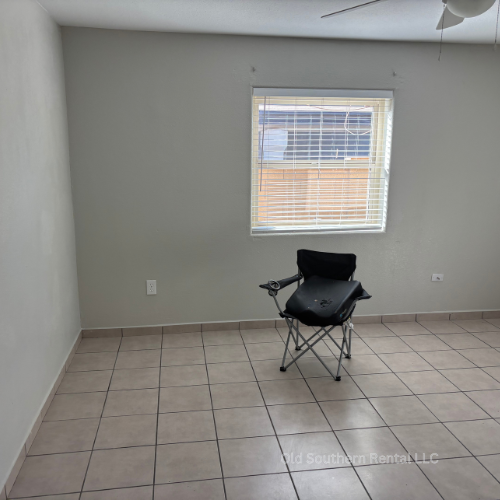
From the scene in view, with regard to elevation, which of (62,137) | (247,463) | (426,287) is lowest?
(247,463)

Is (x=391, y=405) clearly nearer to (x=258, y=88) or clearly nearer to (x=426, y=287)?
(x=426, y=287)

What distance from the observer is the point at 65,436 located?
262cm

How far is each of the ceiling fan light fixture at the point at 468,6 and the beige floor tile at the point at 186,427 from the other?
2508mm

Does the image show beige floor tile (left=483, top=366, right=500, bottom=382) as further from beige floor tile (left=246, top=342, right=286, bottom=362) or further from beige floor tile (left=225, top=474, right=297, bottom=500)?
beige floor tile (left=225, top=474, right=297, bottom=500)

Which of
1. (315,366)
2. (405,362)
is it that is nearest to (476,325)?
(405,362)

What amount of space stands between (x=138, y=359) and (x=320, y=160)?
231cm

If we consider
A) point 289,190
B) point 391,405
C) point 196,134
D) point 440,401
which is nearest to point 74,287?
point 196,134

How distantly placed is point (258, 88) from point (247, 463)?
2882 mm

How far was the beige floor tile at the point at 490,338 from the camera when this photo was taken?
3961 millimetres

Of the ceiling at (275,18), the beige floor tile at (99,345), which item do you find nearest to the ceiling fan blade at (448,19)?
the ceiling at (275,18)

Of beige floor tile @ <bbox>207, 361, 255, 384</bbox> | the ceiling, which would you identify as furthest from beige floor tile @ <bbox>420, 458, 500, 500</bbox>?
the ceiling

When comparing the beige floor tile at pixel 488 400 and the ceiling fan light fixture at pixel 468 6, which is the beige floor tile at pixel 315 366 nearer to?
the beige floor tile at pixel 488 400

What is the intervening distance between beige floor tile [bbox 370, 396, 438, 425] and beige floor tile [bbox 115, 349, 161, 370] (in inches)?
65.7

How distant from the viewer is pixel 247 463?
94.5 inches
